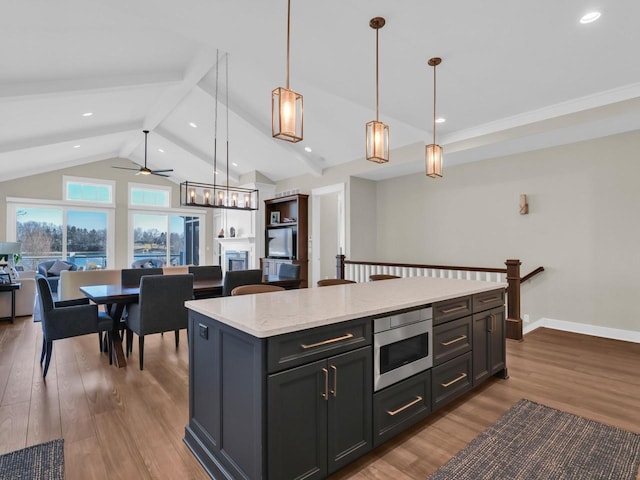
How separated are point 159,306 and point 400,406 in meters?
2.51

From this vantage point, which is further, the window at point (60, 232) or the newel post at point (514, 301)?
the window at point (60, 232)

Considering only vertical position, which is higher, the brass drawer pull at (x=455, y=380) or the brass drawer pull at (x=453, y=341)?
the brass drawer pull at (x=453, y=341)

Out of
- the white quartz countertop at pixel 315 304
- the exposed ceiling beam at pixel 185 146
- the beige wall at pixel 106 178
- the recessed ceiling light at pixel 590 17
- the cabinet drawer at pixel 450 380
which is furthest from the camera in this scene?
the beige wall at pixel 106 178

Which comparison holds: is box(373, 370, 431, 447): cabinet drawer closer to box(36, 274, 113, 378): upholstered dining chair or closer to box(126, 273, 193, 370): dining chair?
box(126, 273, 193, 370): dining chair

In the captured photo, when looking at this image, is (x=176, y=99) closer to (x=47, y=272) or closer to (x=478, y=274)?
(x=47, y=272)

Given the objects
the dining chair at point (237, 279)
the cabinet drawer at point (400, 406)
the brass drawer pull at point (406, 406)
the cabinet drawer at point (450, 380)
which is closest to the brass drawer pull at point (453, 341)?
the cabinet drawer at point (450, 380)

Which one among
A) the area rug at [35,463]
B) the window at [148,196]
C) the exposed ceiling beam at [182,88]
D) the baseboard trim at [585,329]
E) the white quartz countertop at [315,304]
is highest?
the exposed ceiling beam at [182,88]

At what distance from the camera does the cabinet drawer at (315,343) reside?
1495 millimetres

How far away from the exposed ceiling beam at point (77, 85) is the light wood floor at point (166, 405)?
2945 millimetres

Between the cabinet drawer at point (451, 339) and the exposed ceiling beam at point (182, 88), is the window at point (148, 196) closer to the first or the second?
the exposed ceiling beam at point (182, 88)

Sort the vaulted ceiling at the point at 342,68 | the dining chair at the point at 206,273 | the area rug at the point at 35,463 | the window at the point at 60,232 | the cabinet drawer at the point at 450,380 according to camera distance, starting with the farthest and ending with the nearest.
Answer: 1. the window at the point at 60,232
2. the dining chair at the point at 206,273
3. the vaulted ceiling at the point at 342,68
4. the cabinet drawer at the point at 450,380
5. the area rug at the point at 35,463

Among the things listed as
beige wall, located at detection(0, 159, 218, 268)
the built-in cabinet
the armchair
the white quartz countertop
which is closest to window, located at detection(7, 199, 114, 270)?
beige wall, located at detection(0, 159, 218, 268)

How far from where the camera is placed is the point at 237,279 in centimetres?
412

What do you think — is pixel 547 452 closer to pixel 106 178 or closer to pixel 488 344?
pixel 488 344
